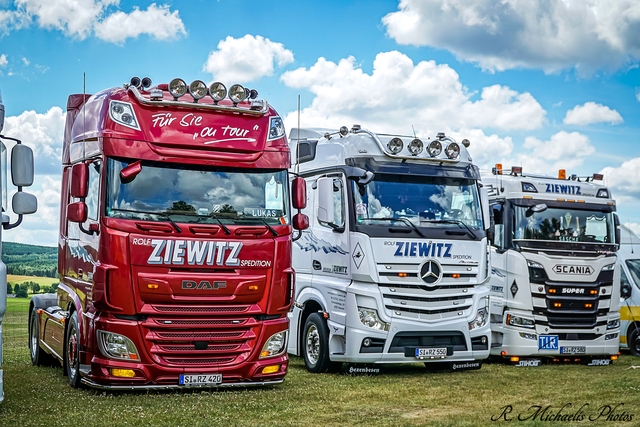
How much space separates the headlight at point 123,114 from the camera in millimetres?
11016

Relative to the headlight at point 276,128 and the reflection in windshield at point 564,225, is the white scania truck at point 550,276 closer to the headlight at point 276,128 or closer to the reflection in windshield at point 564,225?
the reflection in windshield at point 564,225

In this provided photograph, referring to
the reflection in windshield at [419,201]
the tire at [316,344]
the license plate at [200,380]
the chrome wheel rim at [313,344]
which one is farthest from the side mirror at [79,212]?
the chrome wheel rim at [313,344]

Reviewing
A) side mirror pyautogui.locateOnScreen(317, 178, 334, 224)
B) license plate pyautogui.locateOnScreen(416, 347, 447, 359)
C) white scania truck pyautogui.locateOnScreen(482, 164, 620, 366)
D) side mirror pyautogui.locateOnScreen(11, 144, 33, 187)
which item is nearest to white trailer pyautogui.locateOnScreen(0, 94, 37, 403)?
side mirror pyautogui.locateOnScreen(11, 144, 33, 187)

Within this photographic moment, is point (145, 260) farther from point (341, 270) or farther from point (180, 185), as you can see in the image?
point (341, 270)

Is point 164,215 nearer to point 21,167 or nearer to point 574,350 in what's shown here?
point 21,167

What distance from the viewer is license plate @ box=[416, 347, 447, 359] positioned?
1334cm

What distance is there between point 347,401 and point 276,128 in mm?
3749

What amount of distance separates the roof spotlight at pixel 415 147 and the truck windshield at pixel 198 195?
2.80 meters

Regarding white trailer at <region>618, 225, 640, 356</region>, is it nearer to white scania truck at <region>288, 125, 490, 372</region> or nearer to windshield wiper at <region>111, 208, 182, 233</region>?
white scania truck at <region>288, 125, 490, 372</region>

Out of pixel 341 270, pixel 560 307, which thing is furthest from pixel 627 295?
pixel 341 270

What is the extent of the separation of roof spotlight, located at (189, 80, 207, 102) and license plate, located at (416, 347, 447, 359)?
198 inches

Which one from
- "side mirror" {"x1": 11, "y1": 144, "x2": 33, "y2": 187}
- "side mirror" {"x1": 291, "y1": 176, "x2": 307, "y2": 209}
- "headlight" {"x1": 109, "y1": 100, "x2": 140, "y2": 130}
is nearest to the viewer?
"side mirror" {"x1": 11, "y1": 144, "x2": 33, "y2": 187}

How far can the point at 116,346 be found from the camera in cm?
1078

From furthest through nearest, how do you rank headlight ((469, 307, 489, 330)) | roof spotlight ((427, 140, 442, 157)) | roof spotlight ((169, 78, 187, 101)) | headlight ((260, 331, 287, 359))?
roof spotlight ((427, 140, 442, 157)), headlight ((469, 307, 489, 330)), headlight ((260, 331, 287, 359)), roof spotlight ((169, 78, 187, 101))
